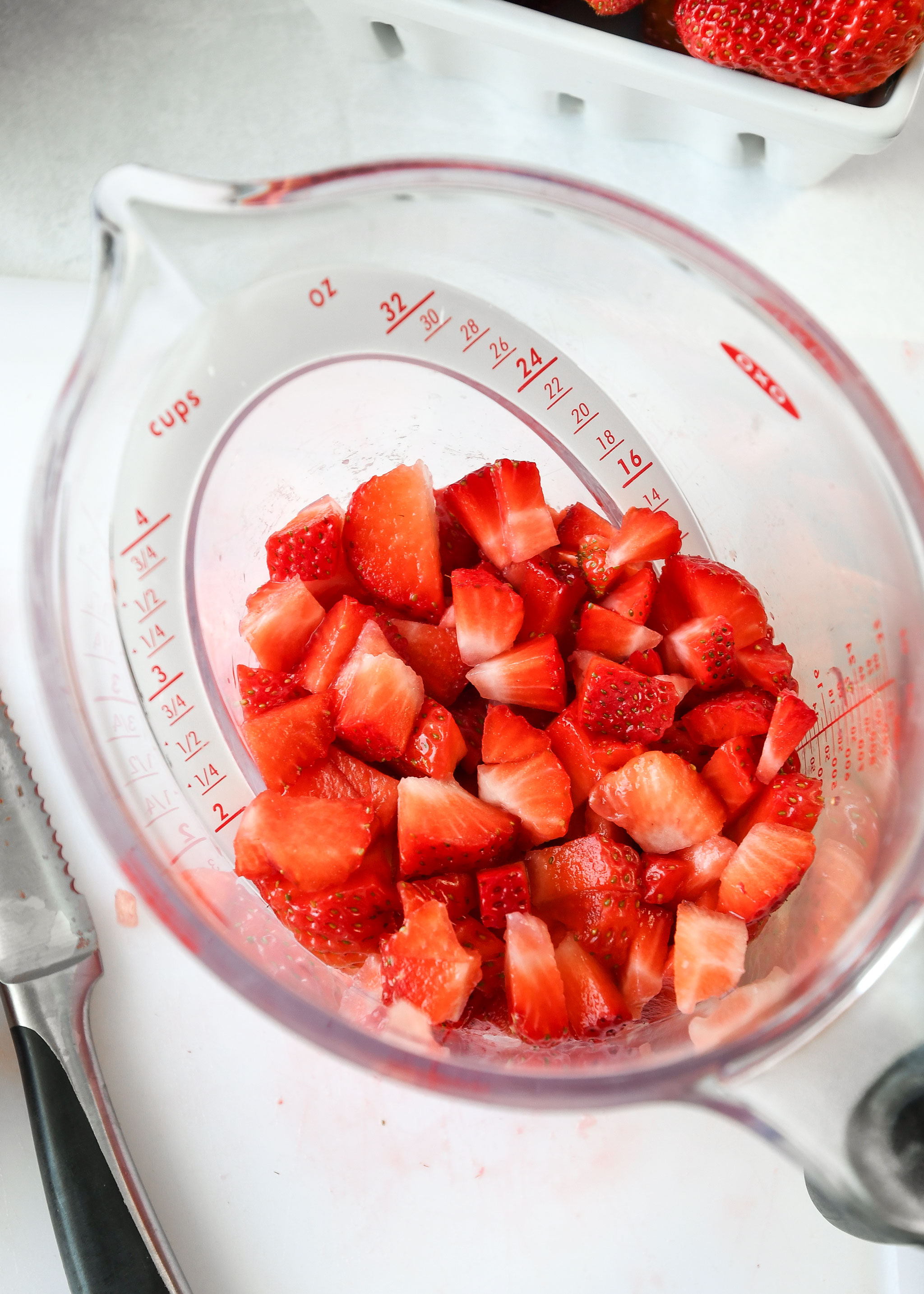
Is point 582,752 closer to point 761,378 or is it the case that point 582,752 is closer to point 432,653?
point 432,653

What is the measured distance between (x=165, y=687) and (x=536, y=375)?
1.31ft

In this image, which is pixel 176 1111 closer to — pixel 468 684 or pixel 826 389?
pixel 468 684

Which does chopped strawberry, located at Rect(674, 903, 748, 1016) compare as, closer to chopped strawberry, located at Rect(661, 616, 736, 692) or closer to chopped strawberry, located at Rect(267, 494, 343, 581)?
chopped strawberry, located at Rect(661, 616, 736, 692)

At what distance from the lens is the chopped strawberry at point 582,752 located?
2.27 feet

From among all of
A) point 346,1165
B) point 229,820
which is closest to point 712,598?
point 229,820

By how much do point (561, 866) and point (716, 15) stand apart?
0.67m

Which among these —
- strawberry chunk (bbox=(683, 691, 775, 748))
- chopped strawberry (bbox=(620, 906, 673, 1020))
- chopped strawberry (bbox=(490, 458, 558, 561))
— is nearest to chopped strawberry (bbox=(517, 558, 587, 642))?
chopped strawberry (bbox=(490, 458, 558, 561))

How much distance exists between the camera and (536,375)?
83cm

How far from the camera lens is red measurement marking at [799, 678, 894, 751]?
70 cm

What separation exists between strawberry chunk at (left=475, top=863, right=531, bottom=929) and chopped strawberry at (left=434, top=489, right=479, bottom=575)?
0.85 ft

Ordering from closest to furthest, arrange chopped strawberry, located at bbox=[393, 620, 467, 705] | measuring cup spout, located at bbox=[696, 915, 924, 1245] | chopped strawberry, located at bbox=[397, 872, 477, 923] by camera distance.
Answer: measuring cup spout, located at bbox=[696, 915, 924, 1245], chopped strawberry, located at bbox=[397, 872, 477, 923], chopped strawberry, located at bbox=[393, 620, 467, 705]

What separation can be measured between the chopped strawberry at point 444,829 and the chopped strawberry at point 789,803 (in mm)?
175

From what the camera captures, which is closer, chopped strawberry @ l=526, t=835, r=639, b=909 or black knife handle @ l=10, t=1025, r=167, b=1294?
chopped strawberry @ l=526, t=835, r=639, b=909

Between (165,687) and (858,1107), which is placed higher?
(165,687)
